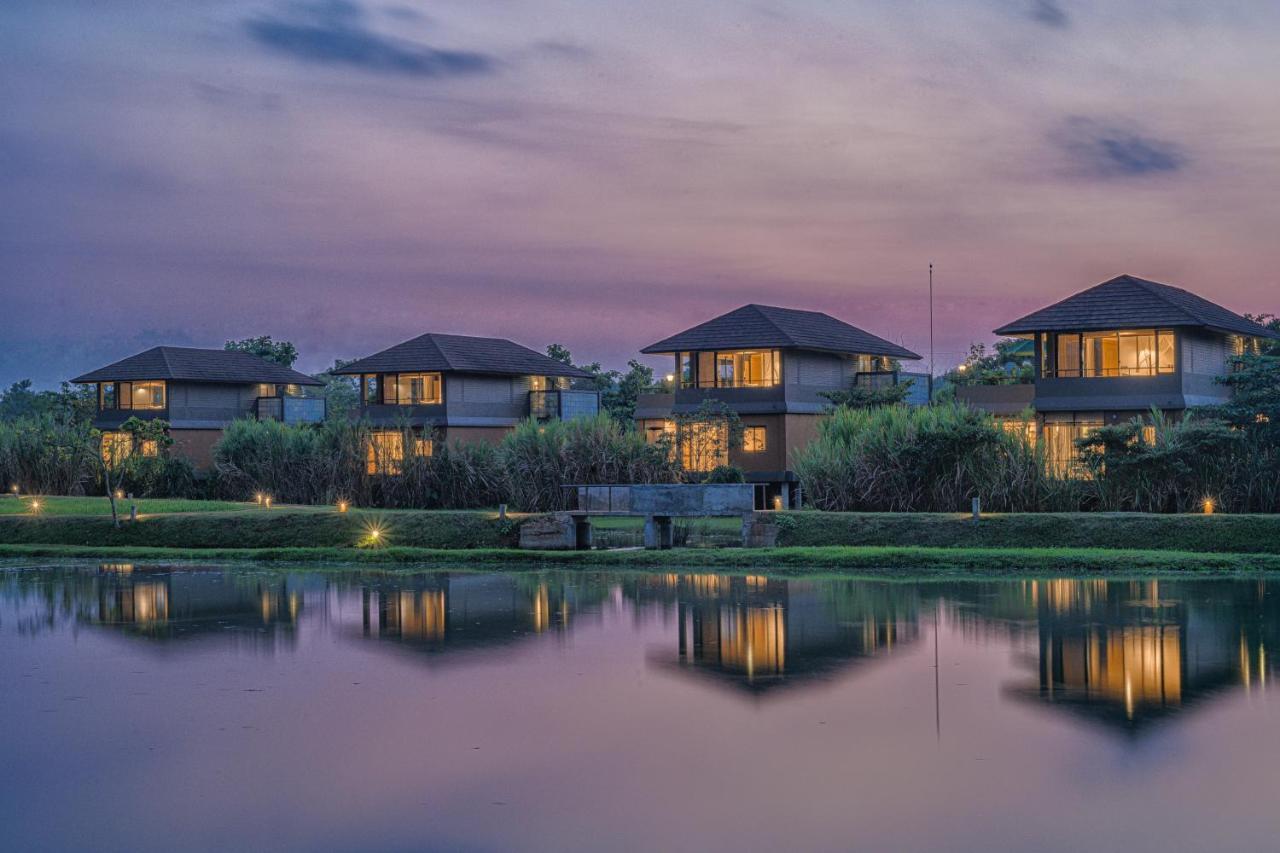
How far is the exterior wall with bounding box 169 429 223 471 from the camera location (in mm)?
63031

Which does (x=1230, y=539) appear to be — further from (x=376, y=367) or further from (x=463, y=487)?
(x=376, y=367)

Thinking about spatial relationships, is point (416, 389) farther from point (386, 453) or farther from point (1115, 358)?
point (1115, 358)

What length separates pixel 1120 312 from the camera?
46.7 meters

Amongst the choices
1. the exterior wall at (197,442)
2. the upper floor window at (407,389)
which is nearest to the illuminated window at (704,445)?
the upper floor window at (407,389)

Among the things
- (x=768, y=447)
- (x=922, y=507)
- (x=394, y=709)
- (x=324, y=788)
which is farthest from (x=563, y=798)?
(x=768, y=447)

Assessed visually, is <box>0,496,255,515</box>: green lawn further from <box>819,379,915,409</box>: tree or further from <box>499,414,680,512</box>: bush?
<box>819,379,915,409</box>: tree

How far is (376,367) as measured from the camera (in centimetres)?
5991

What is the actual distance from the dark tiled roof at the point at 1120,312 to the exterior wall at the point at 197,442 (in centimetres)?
3513

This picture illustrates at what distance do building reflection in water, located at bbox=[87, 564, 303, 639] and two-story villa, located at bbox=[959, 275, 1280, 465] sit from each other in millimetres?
25892

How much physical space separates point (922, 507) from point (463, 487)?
14.8 m

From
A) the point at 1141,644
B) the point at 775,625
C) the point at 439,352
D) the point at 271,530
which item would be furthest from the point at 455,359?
the point at 1141,644

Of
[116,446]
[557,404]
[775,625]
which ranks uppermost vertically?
[557,404]

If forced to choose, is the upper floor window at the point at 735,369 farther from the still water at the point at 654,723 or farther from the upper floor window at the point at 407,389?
the still water at the point at 654,723

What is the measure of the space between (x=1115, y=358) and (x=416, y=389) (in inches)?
1085
